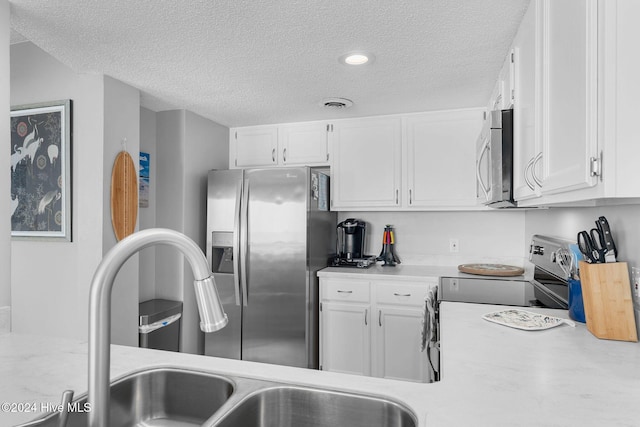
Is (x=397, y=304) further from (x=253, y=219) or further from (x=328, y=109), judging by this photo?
(x=328, y=109)

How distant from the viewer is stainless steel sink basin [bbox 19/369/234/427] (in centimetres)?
102

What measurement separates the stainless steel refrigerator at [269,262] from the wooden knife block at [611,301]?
6.15 ft

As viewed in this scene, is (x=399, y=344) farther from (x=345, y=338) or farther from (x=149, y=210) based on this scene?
(x=149, y=210)

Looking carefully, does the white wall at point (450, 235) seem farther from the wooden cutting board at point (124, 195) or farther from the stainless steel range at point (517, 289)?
the wooden cutting board at point (124, 195)

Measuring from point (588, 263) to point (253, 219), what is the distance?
2210 millimetres

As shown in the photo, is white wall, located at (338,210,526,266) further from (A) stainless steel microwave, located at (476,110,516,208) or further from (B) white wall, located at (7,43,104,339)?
(B) white wall, located at (7,43,104,339)

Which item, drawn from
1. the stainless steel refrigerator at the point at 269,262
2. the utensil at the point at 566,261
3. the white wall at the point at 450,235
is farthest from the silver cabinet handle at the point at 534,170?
the white wall at the point at 450,235

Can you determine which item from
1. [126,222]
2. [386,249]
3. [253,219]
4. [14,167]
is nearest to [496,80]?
[386,249]

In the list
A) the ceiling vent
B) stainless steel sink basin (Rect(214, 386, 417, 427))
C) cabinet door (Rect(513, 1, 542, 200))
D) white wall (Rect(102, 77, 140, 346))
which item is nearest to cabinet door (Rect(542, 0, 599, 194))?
cabinet door (Rect(513, 1, 542, 200))

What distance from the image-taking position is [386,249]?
3.36 m

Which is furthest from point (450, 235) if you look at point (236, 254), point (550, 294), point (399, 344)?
point (236, 254)

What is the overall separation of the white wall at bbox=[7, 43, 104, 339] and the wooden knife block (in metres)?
2.53

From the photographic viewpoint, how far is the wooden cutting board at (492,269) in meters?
2.80

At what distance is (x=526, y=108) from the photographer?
5.01 feet
